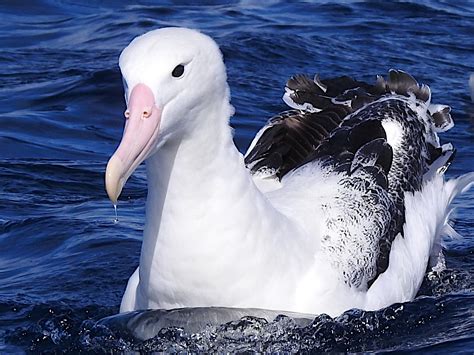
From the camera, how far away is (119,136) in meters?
11.0

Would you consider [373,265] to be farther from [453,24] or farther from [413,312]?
[453,24]

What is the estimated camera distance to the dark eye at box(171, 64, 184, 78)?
18.7 feet

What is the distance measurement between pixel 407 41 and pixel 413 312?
677cm

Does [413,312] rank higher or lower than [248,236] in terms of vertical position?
lower

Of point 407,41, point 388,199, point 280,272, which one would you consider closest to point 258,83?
point 407,41

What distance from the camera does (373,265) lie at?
698cm

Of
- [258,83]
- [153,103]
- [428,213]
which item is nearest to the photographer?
[153,103]

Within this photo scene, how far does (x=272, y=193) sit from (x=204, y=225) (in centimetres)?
115

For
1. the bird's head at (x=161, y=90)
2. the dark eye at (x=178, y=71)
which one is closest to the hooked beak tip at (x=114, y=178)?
the bird's head at (x=161, y=90)

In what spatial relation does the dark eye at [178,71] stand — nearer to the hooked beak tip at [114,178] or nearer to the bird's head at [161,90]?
the bird's head at [161,90]

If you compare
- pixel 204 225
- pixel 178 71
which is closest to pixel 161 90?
pixel 178 71

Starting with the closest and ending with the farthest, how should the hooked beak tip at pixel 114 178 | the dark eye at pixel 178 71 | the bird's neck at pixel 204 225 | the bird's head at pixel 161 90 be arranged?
the hooked beak tip at pixel 114 178 < the bird's head at pixel 161 90 < the dark eye at pixel 178 71 < the bird's neck at pixel 204 225

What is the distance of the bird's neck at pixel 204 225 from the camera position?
602cm

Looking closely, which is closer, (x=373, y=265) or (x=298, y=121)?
(x=373, y=265)
